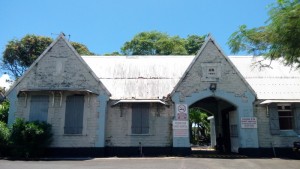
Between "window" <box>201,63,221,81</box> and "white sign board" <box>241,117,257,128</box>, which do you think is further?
"window" <box>201,63,221,81</box>

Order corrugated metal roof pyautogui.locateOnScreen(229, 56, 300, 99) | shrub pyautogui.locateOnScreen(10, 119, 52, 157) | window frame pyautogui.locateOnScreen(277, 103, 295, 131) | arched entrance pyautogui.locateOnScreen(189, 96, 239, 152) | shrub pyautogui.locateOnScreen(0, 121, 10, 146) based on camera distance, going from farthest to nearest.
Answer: arched entrance pyautogui.locateOnScreen(189, 96, 239, 152) < corrugated metal roof pyautogui.locateOnScreen(229, 56, 300, 99) < window frame pyautogui.locateOnScreen(277, 103, 295, 131) < shrub pyautogui.locateOnScreen(0, 121, 10, 146) < shrub pyautogui.locateOnScreen(10, 119, 52, 157)

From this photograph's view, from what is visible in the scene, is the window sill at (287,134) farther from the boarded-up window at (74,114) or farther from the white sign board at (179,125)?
the boarded-up window at (74,114)

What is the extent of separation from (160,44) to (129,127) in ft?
75.0

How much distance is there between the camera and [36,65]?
707 inches

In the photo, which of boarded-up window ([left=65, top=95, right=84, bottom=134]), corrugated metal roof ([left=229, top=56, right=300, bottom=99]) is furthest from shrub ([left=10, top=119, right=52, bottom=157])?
corrugated metal roof ([left=229, top=56, right=300, bottom=99])

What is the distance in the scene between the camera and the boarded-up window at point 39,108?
679 inches

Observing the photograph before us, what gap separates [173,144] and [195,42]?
26.8m

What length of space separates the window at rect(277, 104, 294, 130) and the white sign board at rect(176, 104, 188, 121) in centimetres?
582

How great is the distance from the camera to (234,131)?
19016 mm

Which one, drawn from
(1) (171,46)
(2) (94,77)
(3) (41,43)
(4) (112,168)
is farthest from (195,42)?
(4) (112,168)

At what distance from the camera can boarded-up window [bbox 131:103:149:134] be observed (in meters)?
17.4

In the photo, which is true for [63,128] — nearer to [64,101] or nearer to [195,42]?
[64,101]

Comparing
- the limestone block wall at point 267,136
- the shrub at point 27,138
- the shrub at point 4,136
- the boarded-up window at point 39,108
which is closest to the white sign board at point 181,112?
the limestone block wall at point 267,136

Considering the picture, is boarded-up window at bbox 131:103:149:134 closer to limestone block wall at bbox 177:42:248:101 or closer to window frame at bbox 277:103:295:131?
limestone block wall at bbox 177:42:248:101
